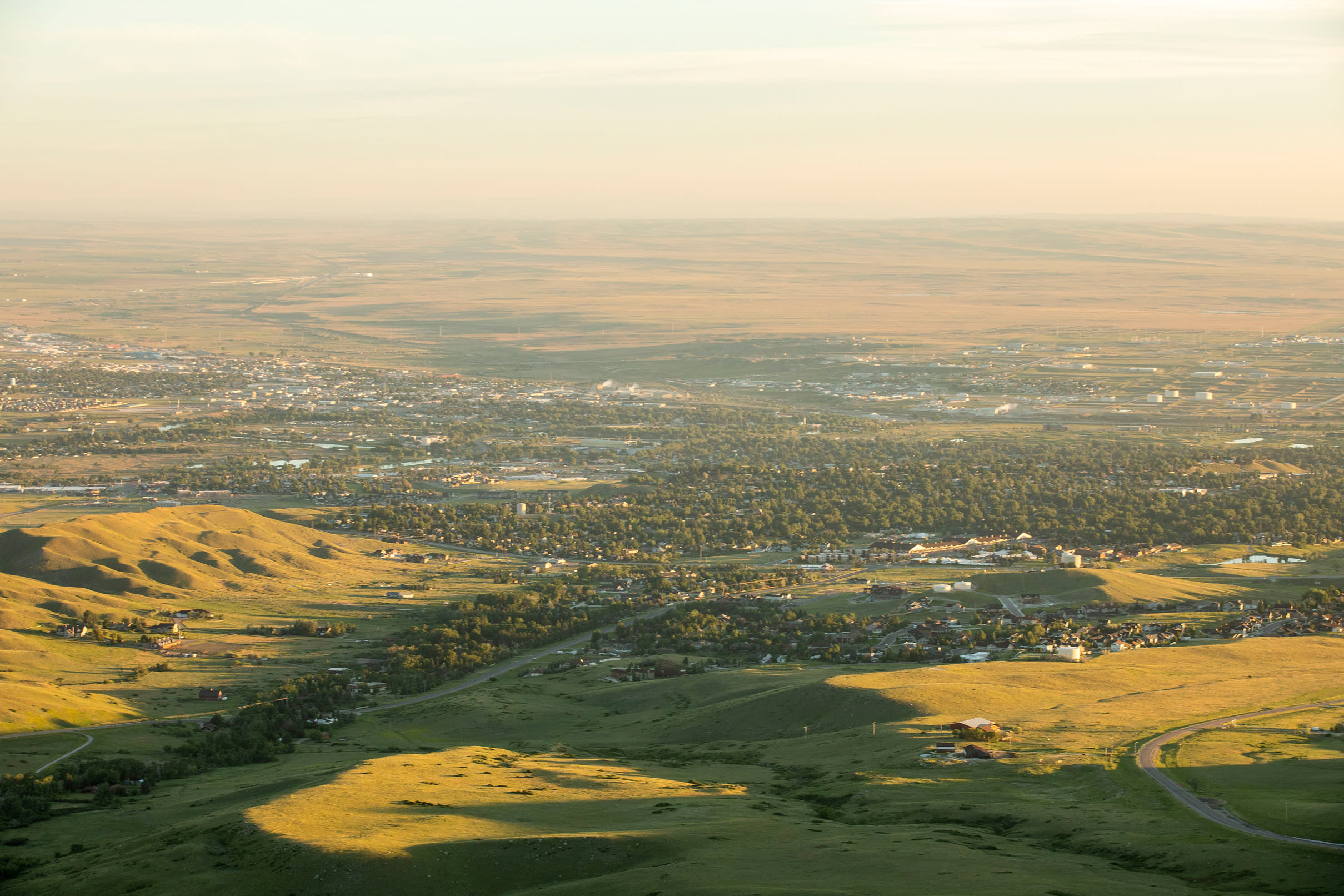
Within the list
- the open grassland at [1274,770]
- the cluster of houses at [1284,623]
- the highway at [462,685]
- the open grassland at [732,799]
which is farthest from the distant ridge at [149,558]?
the open grassland at [1274,770]

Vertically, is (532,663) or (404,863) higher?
(404,863)

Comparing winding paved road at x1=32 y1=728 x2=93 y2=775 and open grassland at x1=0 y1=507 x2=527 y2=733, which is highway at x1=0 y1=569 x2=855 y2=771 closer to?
winding paved road at x1=32 y1=728 x2=93 y2=775

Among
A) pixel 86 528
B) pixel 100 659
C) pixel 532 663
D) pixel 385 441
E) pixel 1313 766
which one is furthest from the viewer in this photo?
pixel 385 441

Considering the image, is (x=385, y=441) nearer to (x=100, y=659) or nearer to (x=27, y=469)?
(x=27, y=469)

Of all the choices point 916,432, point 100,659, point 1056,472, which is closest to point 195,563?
point 100,659

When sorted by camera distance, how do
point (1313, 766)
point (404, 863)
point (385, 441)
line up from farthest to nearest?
point (385, 441) → point (1313, 766) → point (404, 863)

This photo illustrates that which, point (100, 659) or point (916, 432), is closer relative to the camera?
point (100, 659)

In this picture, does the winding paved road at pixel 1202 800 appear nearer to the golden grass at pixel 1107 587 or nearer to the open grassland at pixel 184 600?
the golden grass at pixel 1107 587

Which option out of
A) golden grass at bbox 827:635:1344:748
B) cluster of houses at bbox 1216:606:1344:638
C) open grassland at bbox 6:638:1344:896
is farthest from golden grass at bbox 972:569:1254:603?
open grassland at bbox 6:638:1344:896
